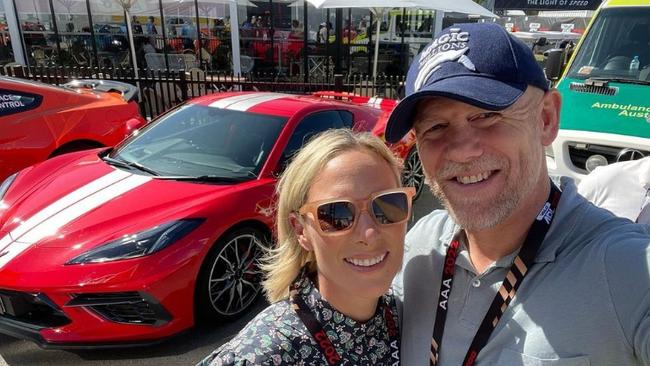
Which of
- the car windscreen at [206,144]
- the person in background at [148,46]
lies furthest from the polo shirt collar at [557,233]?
the person in background at [148,46]

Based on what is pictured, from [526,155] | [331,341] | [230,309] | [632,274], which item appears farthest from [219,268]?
[632,274]

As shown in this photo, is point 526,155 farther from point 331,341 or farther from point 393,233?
point 331,341

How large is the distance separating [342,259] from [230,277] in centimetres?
192

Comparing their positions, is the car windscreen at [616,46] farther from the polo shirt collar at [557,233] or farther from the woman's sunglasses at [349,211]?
the woman's sunglasses at [349,211]

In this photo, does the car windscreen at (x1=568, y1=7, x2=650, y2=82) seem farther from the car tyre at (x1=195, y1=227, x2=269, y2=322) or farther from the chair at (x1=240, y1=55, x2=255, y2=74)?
the chair at (x1=240, y1=55, x2=255, y2=74)

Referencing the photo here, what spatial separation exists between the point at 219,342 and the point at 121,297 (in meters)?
0.71

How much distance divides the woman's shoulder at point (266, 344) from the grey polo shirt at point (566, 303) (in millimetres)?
319

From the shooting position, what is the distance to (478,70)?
111cm

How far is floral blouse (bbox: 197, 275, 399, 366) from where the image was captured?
1.12m

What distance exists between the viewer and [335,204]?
4.20 ft

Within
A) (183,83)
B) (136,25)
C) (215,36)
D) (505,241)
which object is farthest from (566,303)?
(136,25)

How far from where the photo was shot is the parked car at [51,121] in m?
4.68

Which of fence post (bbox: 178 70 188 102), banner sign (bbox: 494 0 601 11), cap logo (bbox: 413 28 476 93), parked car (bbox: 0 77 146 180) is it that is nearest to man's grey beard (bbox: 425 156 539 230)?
cap logo (bbox: 413 28 476 93)

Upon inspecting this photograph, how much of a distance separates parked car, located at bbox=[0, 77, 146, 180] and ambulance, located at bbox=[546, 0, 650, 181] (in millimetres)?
4184
